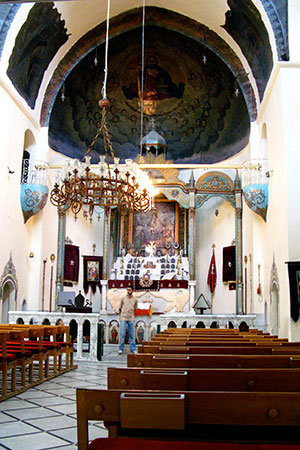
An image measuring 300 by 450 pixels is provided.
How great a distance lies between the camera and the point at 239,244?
15430mm

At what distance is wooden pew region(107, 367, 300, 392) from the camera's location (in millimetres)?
2375

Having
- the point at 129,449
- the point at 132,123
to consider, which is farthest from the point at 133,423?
the point at 132,123

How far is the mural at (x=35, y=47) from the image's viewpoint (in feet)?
41.9

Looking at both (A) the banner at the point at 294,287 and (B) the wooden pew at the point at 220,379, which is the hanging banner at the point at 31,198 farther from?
(B) the wooden pew at the point at 220,379

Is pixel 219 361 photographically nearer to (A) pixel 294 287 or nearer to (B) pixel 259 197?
(A) pixel 294 287

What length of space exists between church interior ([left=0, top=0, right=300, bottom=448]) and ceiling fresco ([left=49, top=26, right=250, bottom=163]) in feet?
0.17

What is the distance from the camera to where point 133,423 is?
1730 mm

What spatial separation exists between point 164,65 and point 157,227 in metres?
6.18

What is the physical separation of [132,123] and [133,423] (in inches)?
706

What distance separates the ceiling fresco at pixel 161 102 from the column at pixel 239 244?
176 cm

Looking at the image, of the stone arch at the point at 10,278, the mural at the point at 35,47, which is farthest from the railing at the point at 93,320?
the mural at the point at 35,47

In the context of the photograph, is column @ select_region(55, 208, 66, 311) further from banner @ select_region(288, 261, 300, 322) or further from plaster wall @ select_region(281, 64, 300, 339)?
banner @ select_region(288, 261, 300, 322)

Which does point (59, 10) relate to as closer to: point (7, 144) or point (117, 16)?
point (117, 16)

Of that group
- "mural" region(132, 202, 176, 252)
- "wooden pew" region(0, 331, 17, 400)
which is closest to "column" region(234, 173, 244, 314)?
"mural" region(132, 202, 176, 252)
